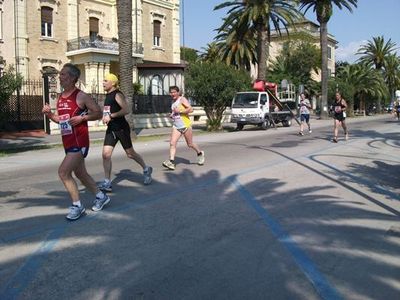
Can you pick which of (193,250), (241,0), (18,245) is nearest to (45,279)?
(18,245)

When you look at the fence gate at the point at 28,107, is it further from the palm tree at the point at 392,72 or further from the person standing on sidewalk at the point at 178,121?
the palm tree at the point at 392,72

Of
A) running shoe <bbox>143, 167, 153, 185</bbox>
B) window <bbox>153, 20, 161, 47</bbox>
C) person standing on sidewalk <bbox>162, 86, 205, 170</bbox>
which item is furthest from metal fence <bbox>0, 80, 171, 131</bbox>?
window <bbox>153, 20, 161, 47</bbox>

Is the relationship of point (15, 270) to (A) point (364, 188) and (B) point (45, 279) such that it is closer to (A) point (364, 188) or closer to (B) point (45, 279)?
(B) point (45, 279)

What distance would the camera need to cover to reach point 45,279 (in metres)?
4.35

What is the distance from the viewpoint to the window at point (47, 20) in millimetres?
33844

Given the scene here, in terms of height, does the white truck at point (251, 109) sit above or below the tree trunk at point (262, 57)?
below

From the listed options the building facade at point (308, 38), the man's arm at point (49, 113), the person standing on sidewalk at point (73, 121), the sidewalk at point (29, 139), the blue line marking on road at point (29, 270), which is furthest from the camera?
the building facade at point (308, 38)

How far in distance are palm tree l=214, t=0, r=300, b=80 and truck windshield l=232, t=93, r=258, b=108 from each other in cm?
540

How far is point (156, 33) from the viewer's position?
42.2 metres

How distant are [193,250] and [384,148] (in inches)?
475

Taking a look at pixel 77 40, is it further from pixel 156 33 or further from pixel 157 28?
pixel 157 28

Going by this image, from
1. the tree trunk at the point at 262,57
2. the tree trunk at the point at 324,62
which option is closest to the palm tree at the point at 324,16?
the tree trunk at the point at 324,62

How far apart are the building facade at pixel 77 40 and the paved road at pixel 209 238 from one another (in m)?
23.7

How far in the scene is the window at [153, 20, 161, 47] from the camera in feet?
138
